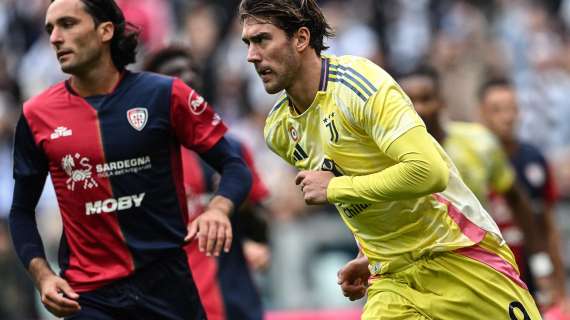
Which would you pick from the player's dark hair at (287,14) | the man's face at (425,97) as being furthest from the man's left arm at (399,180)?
the man's face at (425,97)

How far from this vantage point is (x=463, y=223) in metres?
6.24

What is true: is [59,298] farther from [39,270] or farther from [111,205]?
[111,205]

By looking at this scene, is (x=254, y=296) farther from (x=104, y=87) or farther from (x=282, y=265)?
(x=282, y=265)

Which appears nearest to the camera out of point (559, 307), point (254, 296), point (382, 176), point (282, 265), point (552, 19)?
point (382, 176)

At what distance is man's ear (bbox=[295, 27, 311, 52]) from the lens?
622cm

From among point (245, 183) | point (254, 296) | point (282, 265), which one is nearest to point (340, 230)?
point (282, 265)

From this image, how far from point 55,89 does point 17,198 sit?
0.58m

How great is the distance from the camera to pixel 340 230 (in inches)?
530

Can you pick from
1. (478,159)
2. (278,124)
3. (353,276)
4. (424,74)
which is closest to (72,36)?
(278,124)

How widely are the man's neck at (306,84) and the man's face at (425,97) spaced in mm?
2582

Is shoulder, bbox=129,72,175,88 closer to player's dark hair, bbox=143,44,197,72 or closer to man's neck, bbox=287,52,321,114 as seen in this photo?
man's neck, bbox=287,52,321,114

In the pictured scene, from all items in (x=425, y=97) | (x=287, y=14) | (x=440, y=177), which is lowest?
(x=425, y=97)

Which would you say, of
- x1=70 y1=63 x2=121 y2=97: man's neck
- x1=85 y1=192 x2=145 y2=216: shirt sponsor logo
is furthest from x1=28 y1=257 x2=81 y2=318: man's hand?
x1=70 y1=63 x2=121 y2=97: man's neck

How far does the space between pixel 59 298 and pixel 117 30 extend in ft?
4.72
